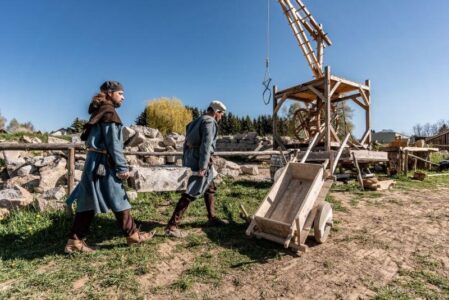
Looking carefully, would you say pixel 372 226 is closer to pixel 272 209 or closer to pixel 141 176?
pixel 272 209

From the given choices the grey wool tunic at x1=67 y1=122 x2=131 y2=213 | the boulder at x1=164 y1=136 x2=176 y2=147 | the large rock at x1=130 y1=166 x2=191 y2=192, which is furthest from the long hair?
the boulder at x1=164 y1=136 x2=176 y2=147

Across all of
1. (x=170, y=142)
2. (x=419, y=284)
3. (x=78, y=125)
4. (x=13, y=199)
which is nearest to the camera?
(x=419, y=284)

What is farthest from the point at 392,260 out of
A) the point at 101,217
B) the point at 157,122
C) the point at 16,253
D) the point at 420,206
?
the point at 157,122

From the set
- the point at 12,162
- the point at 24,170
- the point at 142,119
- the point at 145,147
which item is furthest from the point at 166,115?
the point at 24,170

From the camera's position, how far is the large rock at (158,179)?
5.25 metres

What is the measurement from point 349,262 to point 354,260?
88mm

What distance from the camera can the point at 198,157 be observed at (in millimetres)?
4098

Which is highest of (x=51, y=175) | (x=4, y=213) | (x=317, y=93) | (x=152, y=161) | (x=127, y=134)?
(x=317, y=93)

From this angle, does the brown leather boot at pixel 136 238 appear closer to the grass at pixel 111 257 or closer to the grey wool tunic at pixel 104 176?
the grass at pixel 111 257

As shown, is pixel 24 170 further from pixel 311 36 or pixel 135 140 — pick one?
pixel 311 36

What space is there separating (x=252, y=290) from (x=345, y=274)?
3.16ft

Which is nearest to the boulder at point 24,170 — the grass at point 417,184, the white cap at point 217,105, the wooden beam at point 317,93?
the white cap at point 217,105

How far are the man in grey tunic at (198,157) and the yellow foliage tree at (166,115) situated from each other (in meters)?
34.2

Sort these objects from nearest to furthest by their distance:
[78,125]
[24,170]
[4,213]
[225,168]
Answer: [4,213] → [24,170] → [225,168] → [78,125]
